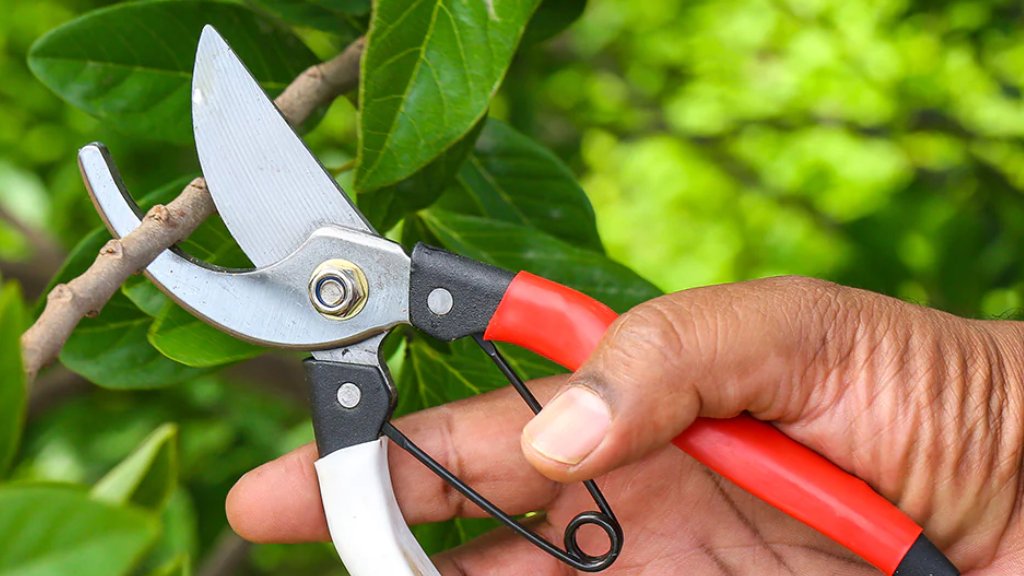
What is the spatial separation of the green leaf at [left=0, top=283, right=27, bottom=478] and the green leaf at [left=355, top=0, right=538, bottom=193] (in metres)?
0.40

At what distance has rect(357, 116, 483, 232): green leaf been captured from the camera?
100 centimetres

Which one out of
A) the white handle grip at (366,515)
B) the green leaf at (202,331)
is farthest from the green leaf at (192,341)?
the white handle grip at (366,515)

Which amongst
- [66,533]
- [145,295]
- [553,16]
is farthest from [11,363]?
[553,16]

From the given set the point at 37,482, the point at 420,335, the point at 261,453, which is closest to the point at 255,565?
the point at 261,453

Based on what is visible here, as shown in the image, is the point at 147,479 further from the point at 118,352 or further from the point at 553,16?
the point at 553,16

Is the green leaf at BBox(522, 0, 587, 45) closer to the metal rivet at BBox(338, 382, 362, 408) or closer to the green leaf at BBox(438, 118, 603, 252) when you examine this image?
the green leaf at BBox(438, 118, 603, 252)

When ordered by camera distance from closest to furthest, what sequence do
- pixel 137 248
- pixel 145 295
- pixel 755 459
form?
pixel 137 248 → pixel 755 459 → pixel 145 295

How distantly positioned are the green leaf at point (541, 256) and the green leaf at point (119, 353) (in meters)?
0.31

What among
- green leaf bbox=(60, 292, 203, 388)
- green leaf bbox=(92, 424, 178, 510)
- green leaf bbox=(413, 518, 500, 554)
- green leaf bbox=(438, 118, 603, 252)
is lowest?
green leaf bbox=(413, 518, 500, 554)

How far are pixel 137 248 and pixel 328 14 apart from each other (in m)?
0.45

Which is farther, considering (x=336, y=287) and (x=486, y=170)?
(x=486, y=170)

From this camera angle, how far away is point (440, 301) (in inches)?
34.7

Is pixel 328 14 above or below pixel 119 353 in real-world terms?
above

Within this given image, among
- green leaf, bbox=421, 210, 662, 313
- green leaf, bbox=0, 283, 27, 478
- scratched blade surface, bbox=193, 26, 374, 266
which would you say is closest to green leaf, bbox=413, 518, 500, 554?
green leaf, bbox=421, 210, 662, 313
